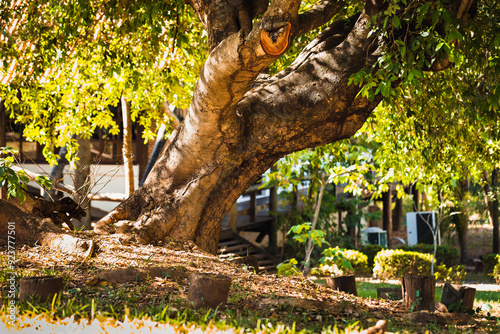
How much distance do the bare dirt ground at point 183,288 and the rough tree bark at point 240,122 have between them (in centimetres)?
52

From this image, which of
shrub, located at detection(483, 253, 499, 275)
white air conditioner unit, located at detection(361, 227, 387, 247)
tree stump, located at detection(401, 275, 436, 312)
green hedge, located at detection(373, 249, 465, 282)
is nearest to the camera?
tree stump, located at detection(401, 275, 436, 312)

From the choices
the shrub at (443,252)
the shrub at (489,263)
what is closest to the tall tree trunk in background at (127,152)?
the shrub at (443,252)

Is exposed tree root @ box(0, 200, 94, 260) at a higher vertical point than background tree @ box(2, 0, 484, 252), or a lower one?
lower

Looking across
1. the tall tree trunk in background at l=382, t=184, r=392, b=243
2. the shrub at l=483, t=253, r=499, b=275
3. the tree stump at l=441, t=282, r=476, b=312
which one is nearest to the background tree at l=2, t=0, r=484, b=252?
the tree stump at l=441, t=282, r=476, b=312

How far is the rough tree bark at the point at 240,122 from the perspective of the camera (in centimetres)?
486

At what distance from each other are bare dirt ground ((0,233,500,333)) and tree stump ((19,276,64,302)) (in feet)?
0.79

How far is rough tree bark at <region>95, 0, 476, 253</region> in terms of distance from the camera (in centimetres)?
486

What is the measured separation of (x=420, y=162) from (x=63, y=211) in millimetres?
6107

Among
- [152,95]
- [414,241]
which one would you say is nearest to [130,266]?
[152,95]

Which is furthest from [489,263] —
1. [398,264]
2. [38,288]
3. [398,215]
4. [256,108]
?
[38,288]

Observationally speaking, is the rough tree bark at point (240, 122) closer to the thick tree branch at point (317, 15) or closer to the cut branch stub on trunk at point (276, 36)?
the thick tree branch at point (317, 15)

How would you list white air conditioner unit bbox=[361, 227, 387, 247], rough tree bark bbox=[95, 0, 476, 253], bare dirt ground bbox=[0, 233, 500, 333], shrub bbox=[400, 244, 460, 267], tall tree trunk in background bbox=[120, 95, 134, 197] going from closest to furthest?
bare dirt ground bbox=[0, 233, 500, 333], rough tree bark bbox=[95, 0, 476, 253], tall tree trunk in background bbox=[120, 95, 134, 197], shrub bbox=[400, 244, 460, 267], white air conditioner unit bbox=[361, 227, 387, 247]

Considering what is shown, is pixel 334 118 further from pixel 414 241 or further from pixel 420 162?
pixel 414 241

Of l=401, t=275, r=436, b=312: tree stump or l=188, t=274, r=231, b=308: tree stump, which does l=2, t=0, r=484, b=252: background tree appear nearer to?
l=401, t=275, r=436, b=312: tree stump
